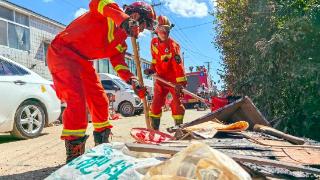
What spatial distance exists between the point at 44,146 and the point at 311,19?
419 cm

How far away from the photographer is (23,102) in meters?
7.32

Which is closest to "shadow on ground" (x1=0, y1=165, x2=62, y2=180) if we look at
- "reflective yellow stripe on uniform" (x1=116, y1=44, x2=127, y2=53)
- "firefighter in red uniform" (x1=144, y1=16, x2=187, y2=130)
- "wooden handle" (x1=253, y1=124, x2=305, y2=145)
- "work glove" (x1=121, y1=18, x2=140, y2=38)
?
"reflective yellow stripe on uniform" (x1=116, y1=44, x2=127, y2=53)

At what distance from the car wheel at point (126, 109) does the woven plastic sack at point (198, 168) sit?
15.3 m

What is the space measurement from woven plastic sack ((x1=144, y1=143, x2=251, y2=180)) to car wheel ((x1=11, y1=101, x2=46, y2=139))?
5706 mm

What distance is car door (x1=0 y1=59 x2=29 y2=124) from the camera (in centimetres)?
680

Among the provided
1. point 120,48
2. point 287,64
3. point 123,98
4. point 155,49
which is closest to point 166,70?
point 155,49

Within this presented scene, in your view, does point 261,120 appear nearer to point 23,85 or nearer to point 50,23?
point 23,85

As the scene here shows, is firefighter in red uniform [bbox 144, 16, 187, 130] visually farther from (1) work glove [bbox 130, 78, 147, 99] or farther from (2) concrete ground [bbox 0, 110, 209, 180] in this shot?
(1) work glove [bbox 130, 78, 147, 99]

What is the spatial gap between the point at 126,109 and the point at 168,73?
11.1 meters

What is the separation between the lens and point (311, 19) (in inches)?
197

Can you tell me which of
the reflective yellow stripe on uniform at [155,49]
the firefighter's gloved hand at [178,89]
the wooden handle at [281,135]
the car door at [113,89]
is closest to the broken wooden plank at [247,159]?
the wooden handle at [281,135]

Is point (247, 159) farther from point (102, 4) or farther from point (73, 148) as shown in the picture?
point (102, 4)

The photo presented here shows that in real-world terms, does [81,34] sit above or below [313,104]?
above

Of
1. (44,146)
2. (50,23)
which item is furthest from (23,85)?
(50,23)
